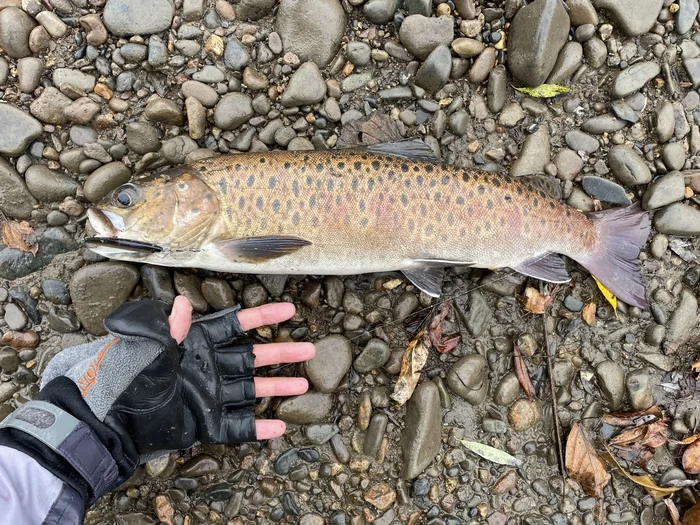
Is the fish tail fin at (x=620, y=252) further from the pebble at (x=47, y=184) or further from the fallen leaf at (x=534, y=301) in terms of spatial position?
the pebble at (x=47, y=184)

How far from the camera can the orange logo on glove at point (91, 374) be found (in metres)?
3.01

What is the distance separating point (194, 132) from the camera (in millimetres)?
3762

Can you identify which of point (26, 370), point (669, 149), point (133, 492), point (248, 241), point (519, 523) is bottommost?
point (519, 523)

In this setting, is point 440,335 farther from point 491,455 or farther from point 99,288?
point 99,288

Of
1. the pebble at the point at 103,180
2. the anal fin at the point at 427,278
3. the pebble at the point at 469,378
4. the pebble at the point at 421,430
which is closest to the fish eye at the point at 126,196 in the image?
the pebble at the point at 103,180

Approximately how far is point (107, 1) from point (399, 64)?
232 cm

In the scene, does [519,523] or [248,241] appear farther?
[519,523]

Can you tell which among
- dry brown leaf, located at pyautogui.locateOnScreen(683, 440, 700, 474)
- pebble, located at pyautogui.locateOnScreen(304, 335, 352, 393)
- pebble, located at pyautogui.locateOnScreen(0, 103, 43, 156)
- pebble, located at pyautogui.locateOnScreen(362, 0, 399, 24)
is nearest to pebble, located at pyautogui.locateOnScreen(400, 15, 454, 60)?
pebble, located at pyautogui.locateOnScreen(362, 0, 399, 24)

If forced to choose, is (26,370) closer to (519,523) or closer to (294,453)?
(294,453)

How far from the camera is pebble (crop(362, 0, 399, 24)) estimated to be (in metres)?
3.81

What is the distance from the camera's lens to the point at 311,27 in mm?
3785

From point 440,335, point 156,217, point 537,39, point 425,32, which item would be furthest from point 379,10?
point 440,335

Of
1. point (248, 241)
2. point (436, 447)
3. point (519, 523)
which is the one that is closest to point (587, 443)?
point (519, 523)

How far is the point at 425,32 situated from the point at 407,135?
81 cm
